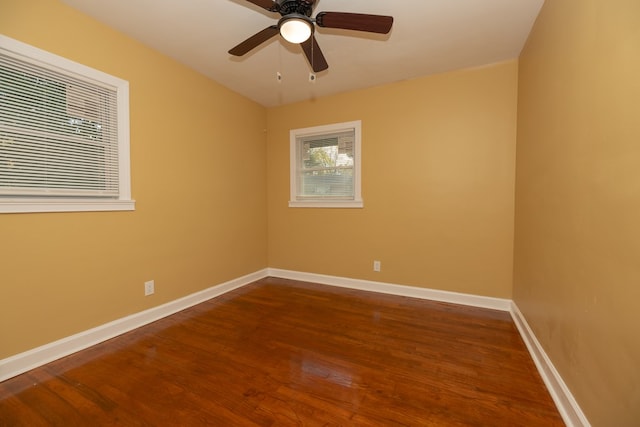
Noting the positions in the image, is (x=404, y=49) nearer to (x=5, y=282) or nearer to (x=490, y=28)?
(x=490, y=28)

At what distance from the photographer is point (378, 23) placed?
5.12 ft

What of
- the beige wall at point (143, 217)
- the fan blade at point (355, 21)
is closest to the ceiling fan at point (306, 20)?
the fan blade at point (355, 21)

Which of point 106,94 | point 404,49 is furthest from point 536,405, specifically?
point 106,94

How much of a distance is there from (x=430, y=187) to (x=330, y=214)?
1.28 metres

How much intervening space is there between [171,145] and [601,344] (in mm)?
3282

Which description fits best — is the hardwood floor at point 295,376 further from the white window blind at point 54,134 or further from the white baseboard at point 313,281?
the white window blind at point 54,134

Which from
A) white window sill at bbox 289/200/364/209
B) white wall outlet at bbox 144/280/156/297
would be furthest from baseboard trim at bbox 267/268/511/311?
white wall outlet at bbox 144/280/156/297

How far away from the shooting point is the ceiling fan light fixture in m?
1.52

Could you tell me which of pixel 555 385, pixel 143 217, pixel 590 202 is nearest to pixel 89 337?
pixel 143 217

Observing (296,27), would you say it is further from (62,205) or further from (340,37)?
(62,205)

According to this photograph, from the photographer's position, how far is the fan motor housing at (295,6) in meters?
1.51

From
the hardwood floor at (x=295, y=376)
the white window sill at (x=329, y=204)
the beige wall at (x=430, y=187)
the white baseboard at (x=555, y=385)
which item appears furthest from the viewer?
the white window sill at (x=329, y=204)

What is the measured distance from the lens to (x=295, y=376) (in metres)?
1.64

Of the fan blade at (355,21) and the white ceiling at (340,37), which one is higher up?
the white ceiling at (340,37)
